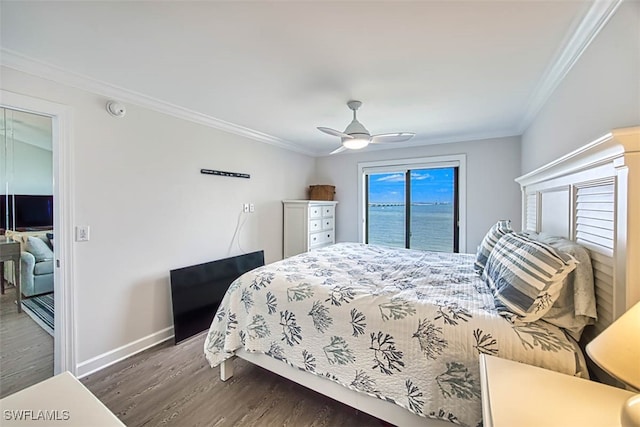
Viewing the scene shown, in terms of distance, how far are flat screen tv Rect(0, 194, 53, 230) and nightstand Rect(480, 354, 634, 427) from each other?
3870 mm

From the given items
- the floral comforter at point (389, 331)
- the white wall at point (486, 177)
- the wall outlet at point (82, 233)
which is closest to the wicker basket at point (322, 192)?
the white wall at point (486, 177)

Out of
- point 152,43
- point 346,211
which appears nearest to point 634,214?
point 152,43

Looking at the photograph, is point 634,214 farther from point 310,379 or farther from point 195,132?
point 195,132

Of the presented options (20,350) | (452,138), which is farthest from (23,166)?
(452,138)

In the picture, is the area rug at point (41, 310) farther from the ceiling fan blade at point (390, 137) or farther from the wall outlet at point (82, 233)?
the ceiling fan blade at point (390, 137)

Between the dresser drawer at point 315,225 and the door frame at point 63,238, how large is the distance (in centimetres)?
280

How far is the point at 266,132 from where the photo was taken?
12.3 feet

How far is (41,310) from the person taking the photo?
10.6ft

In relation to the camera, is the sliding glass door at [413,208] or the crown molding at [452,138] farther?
the sliding glass door at [413,208]

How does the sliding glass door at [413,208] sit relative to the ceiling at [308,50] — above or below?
below

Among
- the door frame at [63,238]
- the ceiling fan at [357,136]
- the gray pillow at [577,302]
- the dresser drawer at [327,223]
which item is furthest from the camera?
the dresser drawer at [327,223]

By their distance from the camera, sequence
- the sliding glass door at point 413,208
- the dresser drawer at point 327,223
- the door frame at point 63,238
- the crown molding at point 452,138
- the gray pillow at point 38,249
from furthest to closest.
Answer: the dresser drawer at point 327,223
the sliding glass door at point 413,208
the crown molding at point 452,138
the gray pillow at point 38,249
the door frame at point 63,238

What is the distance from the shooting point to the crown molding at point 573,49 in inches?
51.8

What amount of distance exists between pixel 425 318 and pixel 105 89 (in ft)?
9.82
